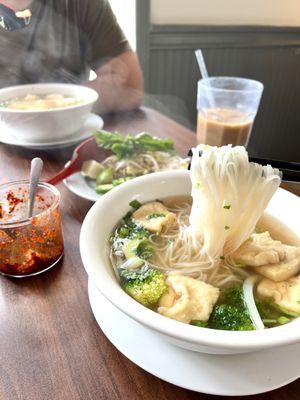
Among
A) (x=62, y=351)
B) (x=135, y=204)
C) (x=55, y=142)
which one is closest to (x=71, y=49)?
(x=55, y=142)

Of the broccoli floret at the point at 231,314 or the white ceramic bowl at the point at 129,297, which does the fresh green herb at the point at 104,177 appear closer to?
the white ceramic bowl at the point at 129,297

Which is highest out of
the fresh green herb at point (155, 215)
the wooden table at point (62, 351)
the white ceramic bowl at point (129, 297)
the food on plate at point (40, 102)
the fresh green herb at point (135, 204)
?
the food on plate at point (40, 102)

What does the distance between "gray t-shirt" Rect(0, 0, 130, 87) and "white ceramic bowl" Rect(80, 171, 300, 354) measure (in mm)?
1778

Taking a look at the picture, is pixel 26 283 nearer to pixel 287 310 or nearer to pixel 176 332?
pixel 176 332

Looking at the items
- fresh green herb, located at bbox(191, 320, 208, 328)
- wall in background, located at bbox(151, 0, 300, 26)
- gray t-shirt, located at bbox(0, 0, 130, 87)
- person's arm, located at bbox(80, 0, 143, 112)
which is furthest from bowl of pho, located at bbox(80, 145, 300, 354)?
wall in background, located at bbox(151, 0, 300, 26)

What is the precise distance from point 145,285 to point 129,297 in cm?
16

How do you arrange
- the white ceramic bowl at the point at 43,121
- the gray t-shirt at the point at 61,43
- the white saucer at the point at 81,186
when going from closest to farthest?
the white saucer at the point at 81,186 < the white ceramic bowl at the point at 43,121 < the gray t-shirt at the point at 61,43

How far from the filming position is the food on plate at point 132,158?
4.65 feet

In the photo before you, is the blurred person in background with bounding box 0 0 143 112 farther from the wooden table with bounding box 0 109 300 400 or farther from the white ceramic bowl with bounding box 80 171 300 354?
the wooden table with bounding box 0 109 300 400

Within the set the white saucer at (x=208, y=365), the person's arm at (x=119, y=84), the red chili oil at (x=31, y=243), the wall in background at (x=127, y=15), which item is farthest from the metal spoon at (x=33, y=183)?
the wall in background at (x=127, y=15)

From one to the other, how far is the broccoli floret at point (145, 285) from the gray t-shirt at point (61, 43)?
1998 millimetres

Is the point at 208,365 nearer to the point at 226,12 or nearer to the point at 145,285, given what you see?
the point at 145,285

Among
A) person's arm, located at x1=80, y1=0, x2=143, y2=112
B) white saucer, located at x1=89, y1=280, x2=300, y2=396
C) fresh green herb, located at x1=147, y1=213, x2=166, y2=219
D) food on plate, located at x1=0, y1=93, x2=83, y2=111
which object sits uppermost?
person's arm, located at x1=80, y1=0, x2=143, y2=112

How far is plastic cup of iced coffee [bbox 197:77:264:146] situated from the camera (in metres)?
1.80
